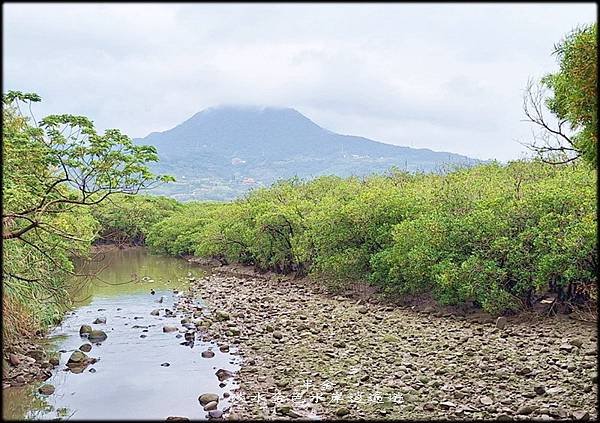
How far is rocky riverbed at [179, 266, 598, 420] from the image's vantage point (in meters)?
12.2

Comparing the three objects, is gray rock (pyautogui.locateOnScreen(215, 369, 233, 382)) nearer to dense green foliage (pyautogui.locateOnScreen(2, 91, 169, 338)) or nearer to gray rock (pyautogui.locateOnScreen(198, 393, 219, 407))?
gray rock (pyautogui.locateOnScreen(198, 393, 219, 407))

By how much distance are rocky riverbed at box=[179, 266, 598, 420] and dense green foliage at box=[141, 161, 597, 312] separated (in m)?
1.44

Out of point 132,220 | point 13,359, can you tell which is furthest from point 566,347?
point 132,220

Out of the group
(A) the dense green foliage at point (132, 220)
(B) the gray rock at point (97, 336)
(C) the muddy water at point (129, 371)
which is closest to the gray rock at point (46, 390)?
(C) the muddy water at point (129, 371)

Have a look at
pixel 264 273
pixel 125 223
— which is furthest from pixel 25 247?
pixel 125 223

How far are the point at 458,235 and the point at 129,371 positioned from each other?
12099 mm

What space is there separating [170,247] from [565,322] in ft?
138

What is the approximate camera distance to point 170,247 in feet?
180

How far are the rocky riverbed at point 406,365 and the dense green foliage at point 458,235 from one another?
4.71ft

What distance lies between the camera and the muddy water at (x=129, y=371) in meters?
13.4

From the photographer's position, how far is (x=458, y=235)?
21500 millimetres

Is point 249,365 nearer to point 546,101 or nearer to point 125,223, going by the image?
point 546,101

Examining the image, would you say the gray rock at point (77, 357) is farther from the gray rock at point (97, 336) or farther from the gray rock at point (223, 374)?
the gray rock at point (223, 374)

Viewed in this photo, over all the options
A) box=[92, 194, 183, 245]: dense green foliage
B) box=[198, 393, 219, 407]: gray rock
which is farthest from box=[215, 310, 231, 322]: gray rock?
box=[92, 194, 183, 245]: dense green foliage
